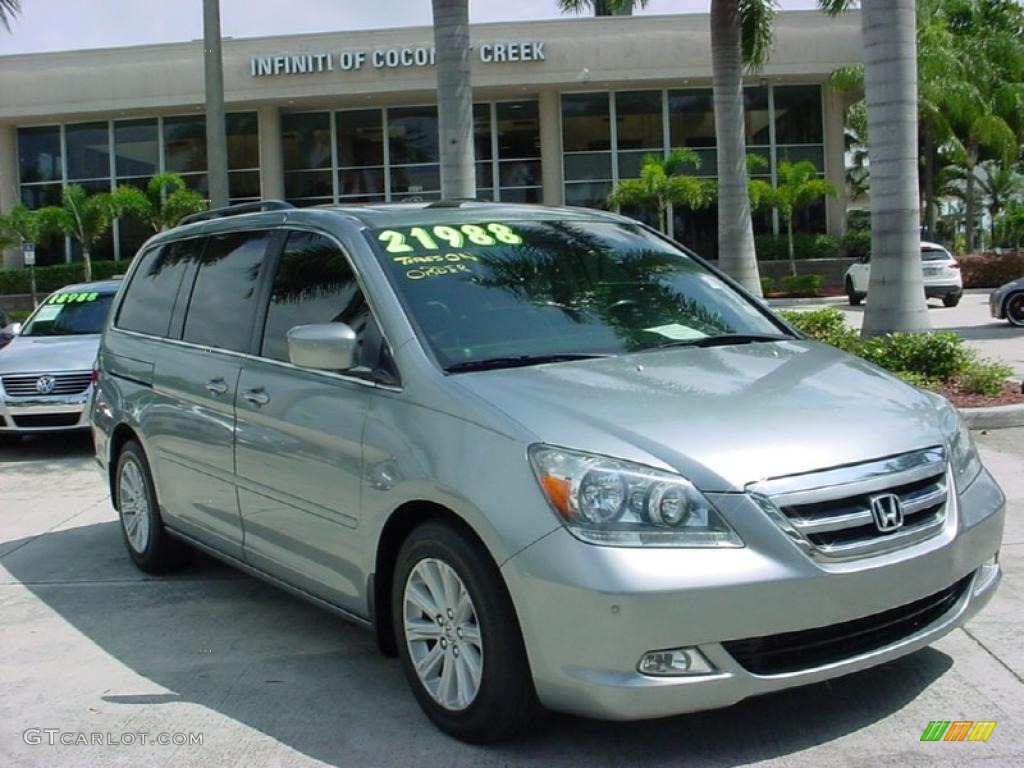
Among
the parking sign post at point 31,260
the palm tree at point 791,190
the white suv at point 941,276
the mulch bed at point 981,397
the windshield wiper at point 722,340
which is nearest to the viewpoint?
the windshield wiper at point 722,340

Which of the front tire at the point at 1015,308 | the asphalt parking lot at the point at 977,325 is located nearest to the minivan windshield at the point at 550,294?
the asphalt parking lot at the point at 977,325

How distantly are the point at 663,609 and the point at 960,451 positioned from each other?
4.92 feet

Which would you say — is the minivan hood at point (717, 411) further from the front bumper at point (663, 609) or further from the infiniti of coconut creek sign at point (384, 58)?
the infiniti of coconut creek sign at point (384, 58)

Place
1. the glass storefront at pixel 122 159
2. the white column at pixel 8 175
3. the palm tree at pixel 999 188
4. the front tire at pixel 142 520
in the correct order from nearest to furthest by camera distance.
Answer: the front tire at pixel 142 520 → the glass storefront at pixel 122 159 → the white column at pixel 8 175 → the palm tree at pixel 999 188

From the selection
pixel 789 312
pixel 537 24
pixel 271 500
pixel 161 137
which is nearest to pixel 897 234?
pixel 789 312

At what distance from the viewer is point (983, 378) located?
10375 mm

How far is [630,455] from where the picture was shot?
349 cm

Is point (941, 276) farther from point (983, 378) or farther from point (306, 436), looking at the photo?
point (306, 436)

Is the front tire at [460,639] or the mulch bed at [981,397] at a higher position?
the mulch bed at [981,397]

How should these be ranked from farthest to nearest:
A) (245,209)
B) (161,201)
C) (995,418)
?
(161,201) < (995,418) < (245,209)

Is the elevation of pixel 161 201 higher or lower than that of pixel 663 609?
higher

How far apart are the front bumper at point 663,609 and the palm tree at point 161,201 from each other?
32.0 meters

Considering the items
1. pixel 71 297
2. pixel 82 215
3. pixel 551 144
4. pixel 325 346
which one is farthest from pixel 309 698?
pixel 551 144

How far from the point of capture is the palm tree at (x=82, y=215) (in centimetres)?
3431
